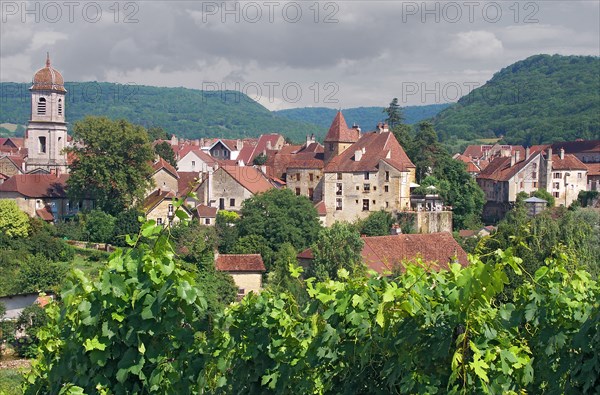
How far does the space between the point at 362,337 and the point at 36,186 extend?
5019cm

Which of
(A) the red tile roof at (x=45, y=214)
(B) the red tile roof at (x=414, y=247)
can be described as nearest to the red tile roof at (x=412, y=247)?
(B) the red tile roof at (x=414, y=247)

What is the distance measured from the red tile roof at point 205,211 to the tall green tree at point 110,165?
403 centimetres

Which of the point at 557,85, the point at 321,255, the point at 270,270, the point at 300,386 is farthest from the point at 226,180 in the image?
the point at 557,85

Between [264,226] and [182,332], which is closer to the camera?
[182,332]

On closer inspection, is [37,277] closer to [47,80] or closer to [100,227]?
[100,227]

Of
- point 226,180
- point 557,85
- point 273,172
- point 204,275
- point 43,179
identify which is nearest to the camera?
point 204,275

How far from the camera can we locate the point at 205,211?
49625 millimetres

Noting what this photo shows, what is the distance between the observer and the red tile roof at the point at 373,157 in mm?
51781

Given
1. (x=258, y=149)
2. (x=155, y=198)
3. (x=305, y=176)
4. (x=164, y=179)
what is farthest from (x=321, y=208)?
(x=258, y=149)

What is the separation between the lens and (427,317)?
7.48 metres

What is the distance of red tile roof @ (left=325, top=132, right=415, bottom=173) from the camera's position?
51781 millimetres

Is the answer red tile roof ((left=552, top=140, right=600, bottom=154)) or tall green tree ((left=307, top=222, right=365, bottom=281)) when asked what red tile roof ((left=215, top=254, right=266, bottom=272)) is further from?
red tile roof ((left=552, top=140, right=600, bottom=154))

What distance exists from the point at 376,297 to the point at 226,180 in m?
44.9

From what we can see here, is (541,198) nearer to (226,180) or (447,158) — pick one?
(447,158)
